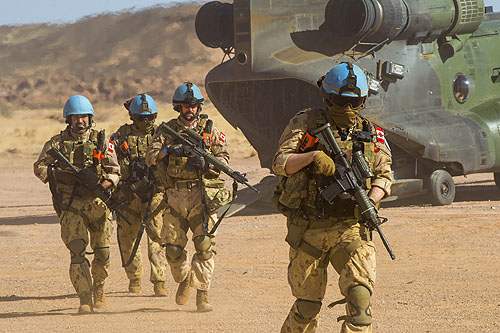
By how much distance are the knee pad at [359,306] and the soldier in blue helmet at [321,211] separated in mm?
23

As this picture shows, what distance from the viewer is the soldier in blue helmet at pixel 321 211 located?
6.62m

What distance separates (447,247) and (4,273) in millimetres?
5739

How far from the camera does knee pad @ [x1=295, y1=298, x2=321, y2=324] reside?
6637 mm

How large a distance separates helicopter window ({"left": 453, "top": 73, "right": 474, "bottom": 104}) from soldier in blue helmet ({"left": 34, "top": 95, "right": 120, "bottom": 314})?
1040 centimetres

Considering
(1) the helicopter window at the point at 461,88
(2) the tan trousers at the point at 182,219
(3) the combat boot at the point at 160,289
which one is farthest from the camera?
(1) the helicopter window at the point at 461,88

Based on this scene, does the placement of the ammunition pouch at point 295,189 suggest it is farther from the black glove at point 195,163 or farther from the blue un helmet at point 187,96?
the blue un helmet at point 187,96

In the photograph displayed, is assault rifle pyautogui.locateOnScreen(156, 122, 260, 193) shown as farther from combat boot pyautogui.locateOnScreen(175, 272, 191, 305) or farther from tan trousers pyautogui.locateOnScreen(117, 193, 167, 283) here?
tan trousers pyautogui.locateOnScreen(117, 193, 167, 283)

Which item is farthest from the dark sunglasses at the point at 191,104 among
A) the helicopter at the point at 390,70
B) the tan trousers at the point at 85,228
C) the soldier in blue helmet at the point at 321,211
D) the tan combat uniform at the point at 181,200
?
the helicopter at the point at 390,70

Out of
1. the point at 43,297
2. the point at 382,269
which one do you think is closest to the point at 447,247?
the point at 382,269

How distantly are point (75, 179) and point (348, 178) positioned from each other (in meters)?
3.93

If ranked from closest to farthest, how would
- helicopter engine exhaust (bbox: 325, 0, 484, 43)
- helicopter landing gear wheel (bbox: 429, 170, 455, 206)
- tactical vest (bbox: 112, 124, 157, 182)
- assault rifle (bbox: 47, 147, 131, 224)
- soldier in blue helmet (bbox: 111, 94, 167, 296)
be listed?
assault rifle (bbox: 47, 147, 131, 224), soldier in blue helmet (bbox: 111, 94, 167, 296), tactical vest (bbox: 112, 124, 157, 182), helicopter engine exhaust (bbox: 325, 0, 484, 43), helicopter landing gear wheel (bbox: 429, 170, 455, 206)

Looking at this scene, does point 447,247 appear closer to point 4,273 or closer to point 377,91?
point 377,91

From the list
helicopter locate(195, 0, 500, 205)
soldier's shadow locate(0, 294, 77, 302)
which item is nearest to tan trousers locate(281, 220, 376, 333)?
soldier's shadow locate(0, 294, 77, 302)

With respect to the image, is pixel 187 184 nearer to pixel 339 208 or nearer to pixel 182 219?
pixel 182 219
